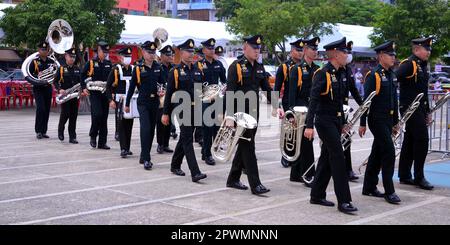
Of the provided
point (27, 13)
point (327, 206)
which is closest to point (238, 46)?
point (27, 13)

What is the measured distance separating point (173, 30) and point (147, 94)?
1921cm

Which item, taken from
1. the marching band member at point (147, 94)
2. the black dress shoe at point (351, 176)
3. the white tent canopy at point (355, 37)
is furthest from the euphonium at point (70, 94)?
the white tent canopy at point (355, 37)

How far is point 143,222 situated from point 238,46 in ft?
84.8

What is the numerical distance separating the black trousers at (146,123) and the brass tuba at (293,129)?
228cm

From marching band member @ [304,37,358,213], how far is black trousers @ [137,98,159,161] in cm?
352

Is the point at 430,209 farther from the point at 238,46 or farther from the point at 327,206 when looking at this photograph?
the point at 238,46

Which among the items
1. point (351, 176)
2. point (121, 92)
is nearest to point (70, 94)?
point (121, 92)

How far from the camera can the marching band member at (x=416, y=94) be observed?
863 centimetres

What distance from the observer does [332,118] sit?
7.23 m

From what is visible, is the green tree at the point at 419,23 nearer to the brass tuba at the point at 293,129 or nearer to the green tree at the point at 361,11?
the brass tuba at the point at 293,129

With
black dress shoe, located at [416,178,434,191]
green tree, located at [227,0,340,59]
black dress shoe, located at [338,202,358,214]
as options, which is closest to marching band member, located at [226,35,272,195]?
black dress shoe, located at [338,202,358,214]

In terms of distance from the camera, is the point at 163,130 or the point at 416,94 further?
the point at 163,130

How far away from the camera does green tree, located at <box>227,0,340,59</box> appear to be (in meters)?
32.1

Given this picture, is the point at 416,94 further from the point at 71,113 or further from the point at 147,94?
the point at 71,113
